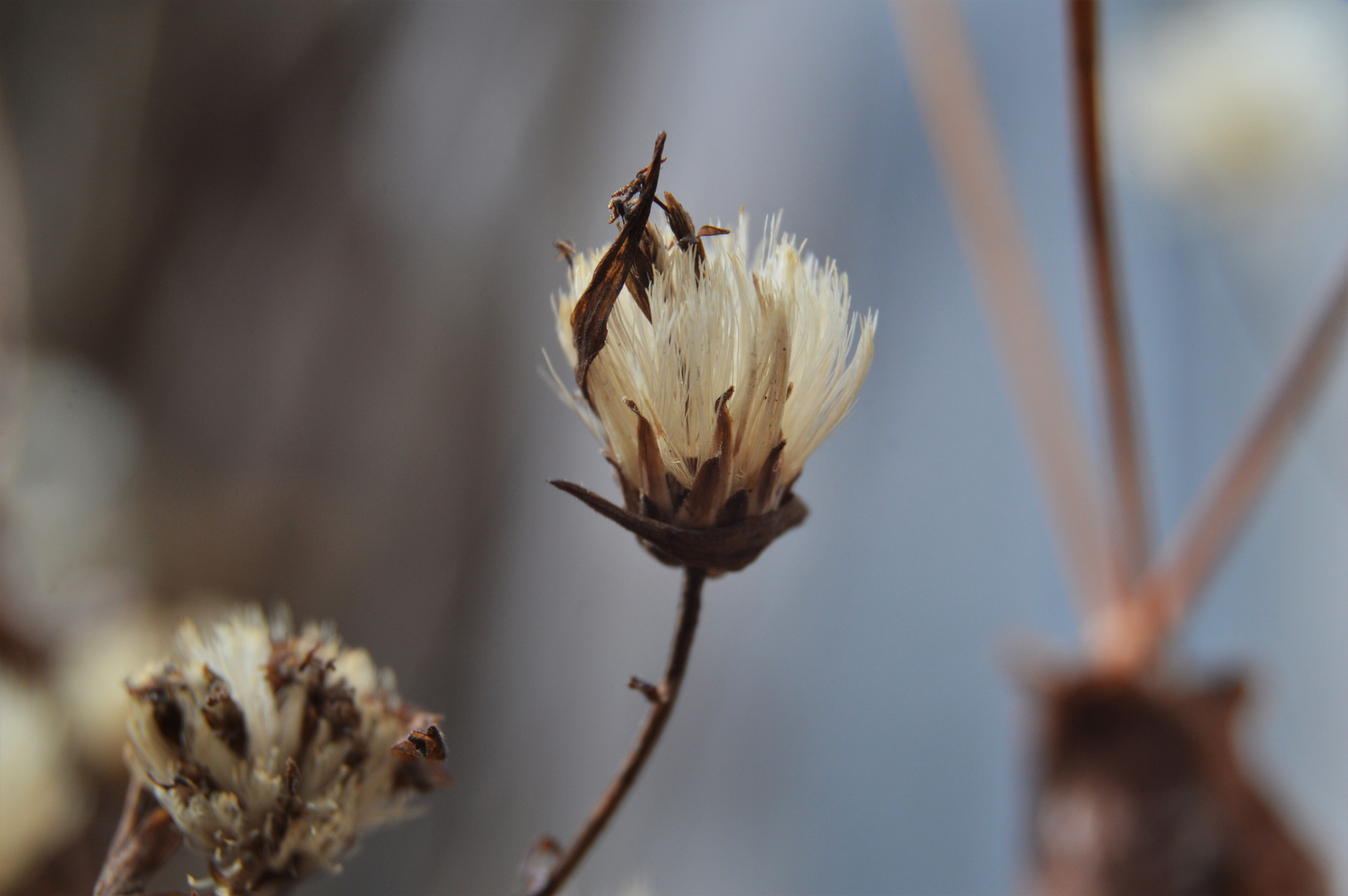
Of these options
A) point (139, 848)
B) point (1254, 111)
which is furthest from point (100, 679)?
point (1254, 111)

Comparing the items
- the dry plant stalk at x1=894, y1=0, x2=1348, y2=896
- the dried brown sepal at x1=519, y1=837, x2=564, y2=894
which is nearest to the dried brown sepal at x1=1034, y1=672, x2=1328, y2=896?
the dry plant stalk at x1=894, y1=0, x2=1348, y2=896

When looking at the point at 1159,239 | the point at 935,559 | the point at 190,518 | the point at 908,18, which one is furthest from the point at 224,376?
the point at 1159,239

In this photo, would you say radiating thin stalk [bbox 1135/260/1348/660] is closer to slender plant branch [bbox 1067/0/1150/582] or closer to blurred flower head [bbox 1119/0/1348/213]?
slender plant branch [bbox 1067/0/1150/582]

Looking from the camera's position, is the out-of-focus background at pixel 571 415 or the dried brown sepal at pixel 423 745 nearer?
the dried brown sepal at pixel 423 745

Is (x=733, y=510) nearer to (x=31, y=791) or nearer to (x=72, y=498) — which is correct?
(x=31, y=791)

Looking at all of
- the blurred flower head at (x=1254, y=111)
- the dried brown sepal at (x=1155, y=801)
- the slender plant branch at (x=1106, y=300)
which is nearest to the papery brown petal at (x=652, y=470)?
the slender plant branch at (x=1106, y=300)

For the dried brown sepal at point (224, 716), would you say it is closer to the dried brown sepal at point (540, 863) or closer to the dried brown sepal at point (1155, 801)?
the dried brown sepal at point (540, 863)

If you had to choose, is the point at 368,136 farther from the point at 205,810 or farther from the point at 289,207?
the point at 205,810
